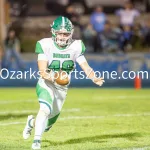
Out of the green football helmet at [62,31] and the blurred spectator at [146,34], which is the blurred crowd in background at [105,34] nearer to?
the blurred spectator at [146,34]

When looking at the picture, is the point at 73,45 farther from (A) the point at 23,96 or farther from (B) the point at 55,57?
(A) the point at 23,96

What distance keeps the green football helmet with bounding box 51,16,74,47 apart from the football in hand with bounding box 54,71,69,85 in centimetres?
40

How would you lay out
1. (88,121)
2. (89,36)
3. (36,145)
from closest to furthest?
(36,145)
(88,121)
(89,36)

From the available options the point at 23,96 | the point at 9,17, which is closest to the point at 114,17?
the point at 9,17

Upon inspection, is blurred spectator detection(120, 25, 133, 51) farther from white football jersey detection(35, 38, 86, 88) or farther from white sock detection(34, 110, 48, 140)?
white sock detection(34, 110, 48, 140)

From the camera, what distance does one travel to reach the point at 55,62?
8648 millimetres

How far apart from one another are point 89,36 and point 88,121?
1029cm

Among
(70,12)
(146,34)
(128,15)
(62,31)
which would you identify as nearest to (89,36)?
(70,12)

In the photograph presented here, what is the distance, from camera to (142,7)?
79.2 feet

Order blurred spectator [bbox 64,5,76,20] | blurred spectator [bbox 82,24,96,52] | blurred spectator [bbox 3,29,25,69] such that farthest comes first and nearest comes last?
blurred spectator [bbox 64,5,76,20] → blurred spectator [bbox 82,24,96,52] → blurred spectator [bbox 3,29,25,69]

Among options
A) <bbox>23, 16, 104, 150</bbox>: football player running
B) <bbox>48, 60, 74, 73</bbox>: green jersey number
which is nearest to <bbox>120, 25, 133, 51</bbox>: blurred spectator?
<bbox>23, 16, 104, 150</bbox>: football player running

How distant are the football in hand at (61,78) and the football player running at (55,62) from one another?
70mm

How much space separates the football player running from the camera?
8352 millimetres

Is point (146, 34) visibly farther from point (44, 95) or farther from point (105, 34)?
point (44, 95)
